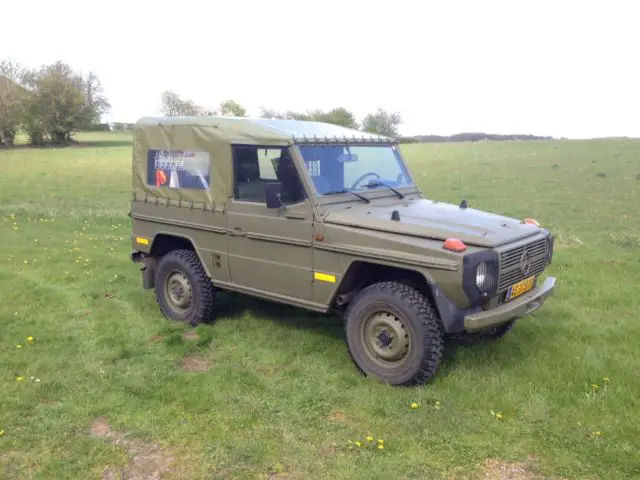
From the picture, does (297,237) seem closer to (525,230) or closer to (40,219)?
(525,230)

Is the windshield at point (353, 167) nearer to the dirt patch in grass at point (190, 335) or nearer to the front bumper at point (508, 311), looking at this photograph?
the front bumper at point (508, 311)

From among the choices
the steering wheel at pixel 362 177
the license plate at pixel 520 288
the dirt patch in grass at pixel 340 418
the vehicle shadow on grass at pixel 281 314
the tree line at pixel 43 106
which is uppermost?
the tree line at pixel 43 106

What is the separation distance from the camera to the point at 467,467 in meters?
4.02

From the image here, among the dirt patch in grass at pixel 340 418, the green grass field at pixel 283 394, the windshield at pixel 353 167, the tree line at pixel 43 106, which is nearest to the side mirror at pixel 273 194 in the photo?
the windshield at pixel 353 167

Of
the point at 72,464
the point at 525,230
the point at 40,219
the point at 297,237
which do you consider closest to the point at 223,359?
the point at 297,237

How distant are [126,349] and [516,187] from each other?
18666 millimetres

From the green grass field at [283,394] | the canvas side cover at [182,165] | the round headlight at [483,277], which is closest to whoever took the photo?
the green grass field at [283,394]

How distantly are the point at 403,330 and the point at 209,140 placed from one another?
2898mm

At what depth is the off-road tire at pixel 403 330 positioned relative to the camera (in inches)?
193

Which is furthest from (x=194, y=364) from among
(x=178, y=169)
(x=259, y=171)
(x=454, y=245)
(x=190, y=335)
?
(x=454, y=245)

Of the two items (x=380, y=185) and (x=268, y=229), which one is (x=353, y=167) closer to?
(x=380, y=185)

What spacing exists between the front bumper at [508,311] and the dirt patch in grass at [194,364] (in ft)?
8.38

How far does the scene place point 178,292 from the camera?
683 centimetres

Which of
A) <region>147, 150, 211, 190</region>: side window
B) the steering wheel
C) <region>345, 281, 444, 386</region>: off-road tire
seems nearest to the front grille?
<region>345, 281, 444, 386</region>: off-road tire
